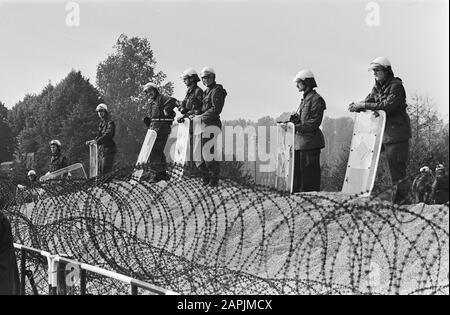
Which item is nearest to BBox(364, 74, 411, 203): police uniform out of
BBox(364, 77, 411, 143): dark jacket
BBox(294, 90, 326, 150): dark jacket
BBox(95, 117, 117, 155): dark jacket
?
BBox(364, 77, 411, 143): dark jacket

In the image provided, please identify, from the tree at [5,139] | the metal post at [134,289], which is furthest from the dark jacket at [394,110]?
the tree at [5,139]

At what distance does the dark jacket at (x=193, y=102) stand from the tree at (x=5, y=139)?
13182 millimetres

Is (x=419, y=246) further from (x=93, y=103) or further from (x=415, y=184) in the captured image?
(x=93, y=103)

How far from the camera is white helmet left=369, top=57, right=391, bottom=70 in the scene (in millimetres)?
8875

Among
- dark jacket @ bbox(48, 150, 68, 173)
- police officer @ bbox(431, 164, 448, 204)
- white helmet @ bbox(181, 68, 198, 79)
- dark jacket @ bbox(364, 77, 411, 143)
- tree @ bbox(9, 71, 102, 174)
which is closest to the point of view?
police officer @ bbox(431, 164, 448, 204)

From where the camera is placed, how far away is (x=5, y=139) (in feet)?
82.5

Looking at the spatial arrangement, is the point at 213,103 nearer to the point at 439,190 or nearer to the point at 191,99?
the point at 191,99

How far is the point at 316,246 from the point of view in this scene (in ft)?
29.8

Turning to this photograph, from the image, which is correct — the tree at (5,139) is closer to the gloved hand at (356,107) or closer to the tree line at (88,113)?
the tree line at (88,113)

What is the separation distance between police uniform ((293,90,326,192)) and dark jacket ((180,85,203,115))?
2.56 metres

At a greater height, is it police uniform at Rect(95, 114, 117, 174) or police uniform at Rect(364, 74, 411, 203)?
police uniform at Rect(364, 74, 411, 203)

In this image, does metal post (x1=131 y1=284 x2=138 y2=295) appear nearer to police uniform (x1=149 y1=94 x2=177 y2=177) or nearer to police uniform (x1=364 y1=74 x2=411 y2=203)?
police uniform (x1=364 y1=74 x2=411 y2=203)

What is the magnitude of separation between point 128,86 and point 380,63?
1534 centimetres

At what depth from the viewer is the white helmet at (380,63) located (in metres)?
8.88
